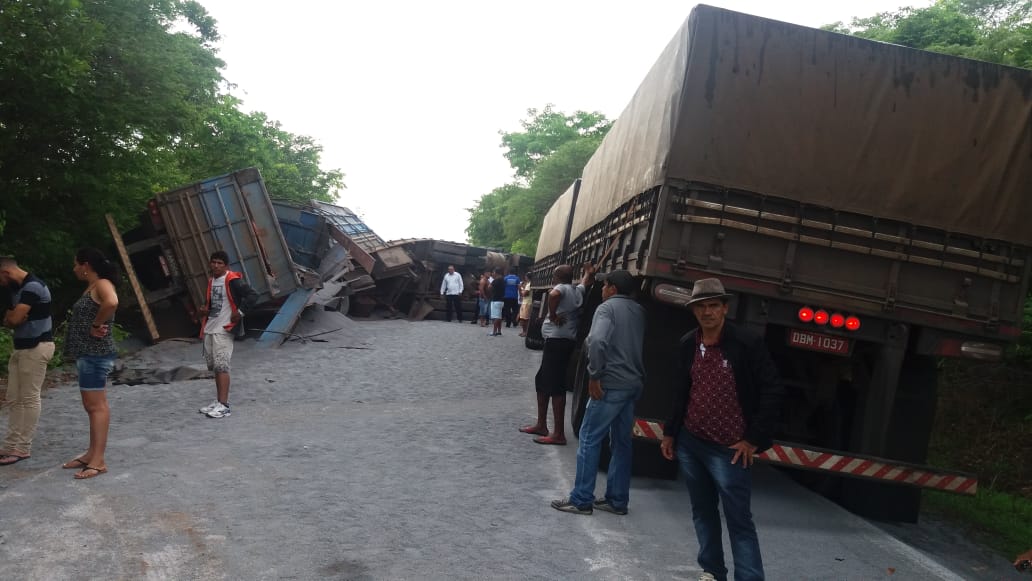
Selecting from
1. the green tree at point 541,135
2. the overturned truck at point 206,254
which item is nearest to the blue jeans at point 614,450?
the overturned truck at point 206,254

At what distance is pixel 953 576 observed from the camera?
488 centimetres

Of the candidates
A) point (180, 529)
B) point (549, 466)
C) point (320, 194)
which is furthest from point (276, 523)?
point (320, 194)

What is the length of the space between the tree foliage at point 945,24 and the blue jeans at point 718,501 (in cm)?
1425

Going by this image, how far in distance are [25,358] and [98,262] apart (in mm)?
1007

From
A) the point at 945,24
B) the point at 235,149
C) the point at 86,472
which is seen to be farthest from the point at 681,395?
the point at 235,149

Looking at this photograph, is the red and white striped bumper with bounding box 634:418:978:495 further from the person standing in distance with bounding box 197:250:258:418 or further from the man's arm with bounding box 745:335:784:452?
the person standing in distance with bounding box 197:250:258:418

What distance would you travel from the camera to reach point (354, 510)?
17.6 feet

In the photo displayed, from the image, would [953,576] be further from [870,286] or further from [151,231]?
[151,231]

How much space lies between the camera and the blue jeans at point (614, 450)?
561cm

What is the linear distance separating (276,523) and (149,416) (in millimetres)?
4097

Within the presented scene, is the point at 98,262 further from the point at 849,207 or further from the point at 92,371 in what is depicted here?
the point at 849,207

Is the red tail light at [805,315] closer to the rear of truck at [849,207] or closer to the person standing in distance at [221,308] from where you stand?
the rear of truck at [849,207]

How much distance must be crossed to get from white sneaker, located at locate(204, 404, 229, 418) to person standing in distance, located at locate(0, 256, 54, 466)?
220 centimetres

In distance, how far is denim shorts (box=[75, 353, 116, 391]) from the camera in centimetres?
601
